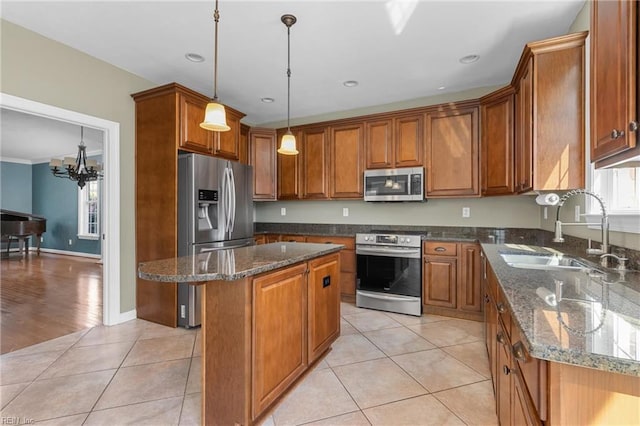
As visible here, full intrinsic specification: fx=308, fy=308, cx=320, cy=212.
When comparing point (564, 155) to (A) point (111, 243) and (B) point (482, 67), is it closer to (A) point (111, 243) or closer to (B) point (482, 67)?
(B) point (482, 67)

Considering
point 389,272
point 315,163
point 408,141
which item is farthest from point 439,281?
point 315,163

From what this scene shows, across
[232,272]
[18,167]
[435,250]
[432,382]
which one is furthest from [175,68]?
[18,167]

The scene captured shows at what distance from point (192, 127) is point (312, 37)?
1.53 m

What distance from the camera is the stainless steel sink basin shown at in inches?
70.9

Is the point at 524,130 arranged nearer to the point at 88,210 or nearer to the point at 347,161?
the point at 347,161

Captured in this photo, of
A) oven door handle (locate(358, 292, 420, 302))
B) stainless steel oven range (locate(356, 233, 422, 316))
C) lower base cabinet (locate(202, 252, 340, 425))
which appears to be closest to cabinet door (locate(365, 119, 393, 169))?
stainless steel oven range (locate(356, 233, 422, 316))

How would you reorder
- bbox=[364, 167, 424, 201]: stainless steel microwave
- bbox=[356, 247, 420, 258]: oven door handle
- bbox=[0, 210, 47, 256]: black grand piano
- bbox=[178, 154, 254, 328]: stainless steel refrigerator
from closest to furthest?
bbox=[178, 154, 254, 328]: stainless steel refrigerator < bbox=[356, 247, 420, 258]: oven door handle < bbox=[364, 167, 424, 201]: stainless steel microwave < bbox=[0, 210, 47, 256]: black grand piano

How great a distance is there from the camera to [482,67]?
3180 millimetres

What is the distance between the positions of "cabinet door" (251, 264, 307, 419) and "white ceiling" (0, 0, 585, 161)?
1.94 m

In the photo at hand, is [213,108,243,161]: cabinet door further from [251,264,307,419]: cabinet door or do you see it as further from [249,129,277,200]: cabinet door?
[251,264,307,419]: cabinet door

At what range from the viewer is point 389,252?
360 centimetres

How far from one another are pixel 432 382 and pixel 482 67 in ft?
9.87

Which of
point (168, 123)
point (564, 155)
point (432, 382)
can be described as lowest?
point (432, 382)

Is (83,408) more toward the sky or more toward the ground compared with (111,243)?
more toward the ground
